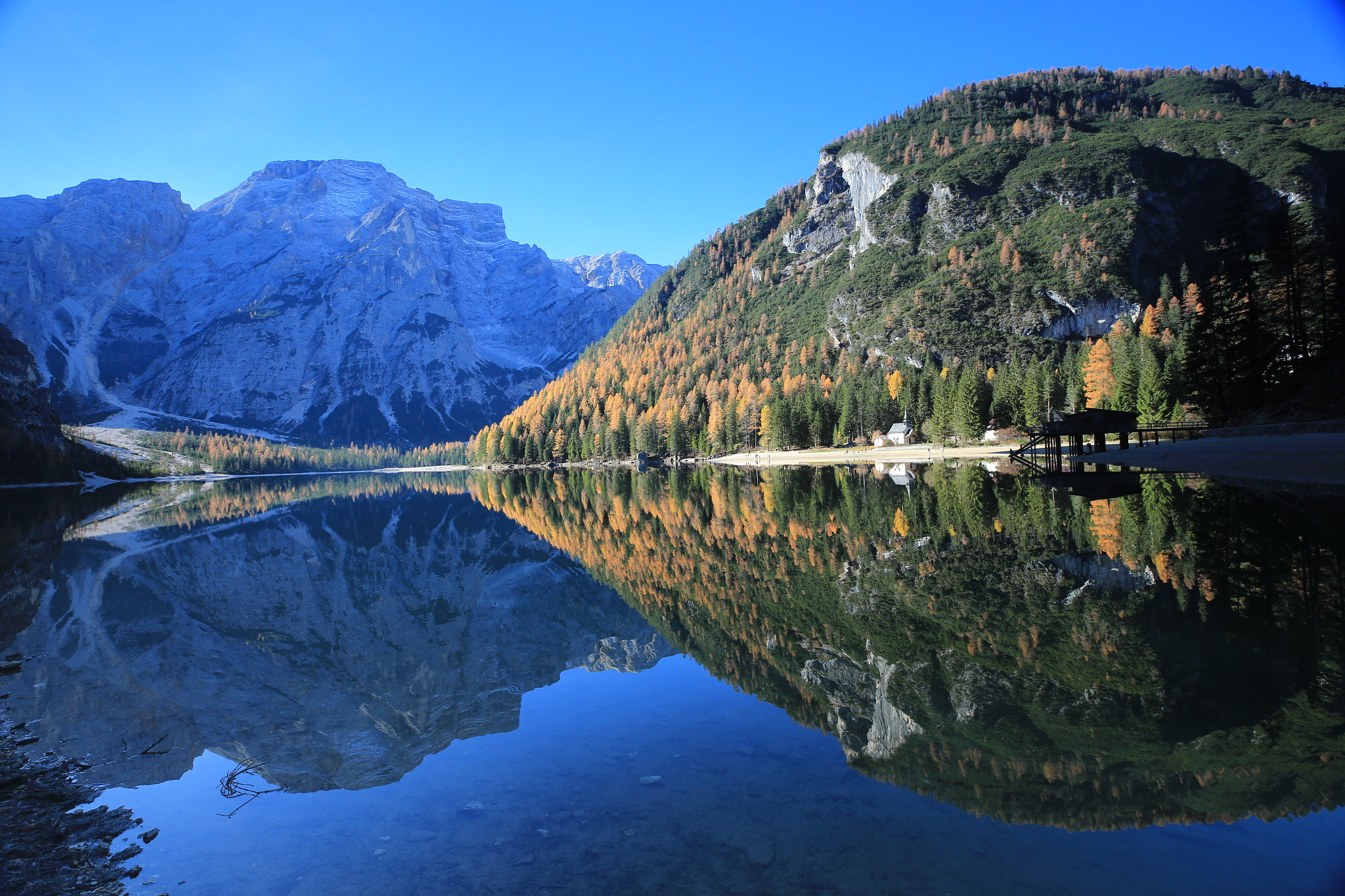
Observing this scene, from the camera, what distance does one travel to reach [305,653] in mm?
15570

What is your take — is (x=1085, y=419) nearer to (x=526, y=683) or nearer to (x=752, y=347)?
(x=526, y=683)

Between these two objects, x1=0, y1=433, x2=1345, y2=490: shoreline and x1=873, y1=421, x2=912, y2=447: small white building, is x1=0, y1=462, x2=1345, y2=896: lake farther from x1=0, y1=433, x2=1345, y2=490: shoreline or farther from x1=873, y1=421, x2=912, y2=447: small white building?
x1=873, y1=421, x2=912, y2=447: small white building

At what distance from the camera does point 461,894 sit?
19.2 ft

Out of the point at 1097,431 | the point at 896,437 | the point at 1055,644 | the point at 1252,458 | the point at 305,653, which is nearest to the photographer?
the point at 1055,644

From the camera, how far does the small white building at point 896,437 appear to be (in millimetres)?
100938

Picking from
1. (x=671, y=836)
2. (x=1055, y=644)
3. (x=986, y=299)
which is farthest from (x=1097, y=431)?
(x=986, y=299)

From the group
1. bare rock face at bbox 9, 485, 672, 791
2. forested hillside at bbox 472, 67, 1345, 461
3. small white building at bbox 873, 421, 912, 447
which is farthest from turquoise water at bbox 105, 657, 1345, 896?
small white building at bbox 873, 421, 912, 447

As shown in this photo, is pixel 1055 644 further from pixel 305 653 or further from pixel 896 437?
pixel 896 437

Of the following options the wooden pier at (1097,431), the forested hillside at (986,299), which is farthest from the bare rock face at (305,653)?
the forested hillside at (986,299)

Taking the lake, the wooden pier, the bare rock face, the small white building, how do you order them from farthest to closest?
1. the small white building
2. the wooden pier
3. the bare rock face
4. the lake

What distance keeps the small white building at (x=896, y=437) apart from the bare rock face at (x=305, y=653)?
274 feet

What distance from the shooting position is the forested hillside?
9381cm

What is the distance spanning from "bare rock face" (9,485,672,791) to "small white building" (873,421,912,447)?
274 ft

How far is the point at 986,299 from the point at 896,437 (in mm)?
55808
